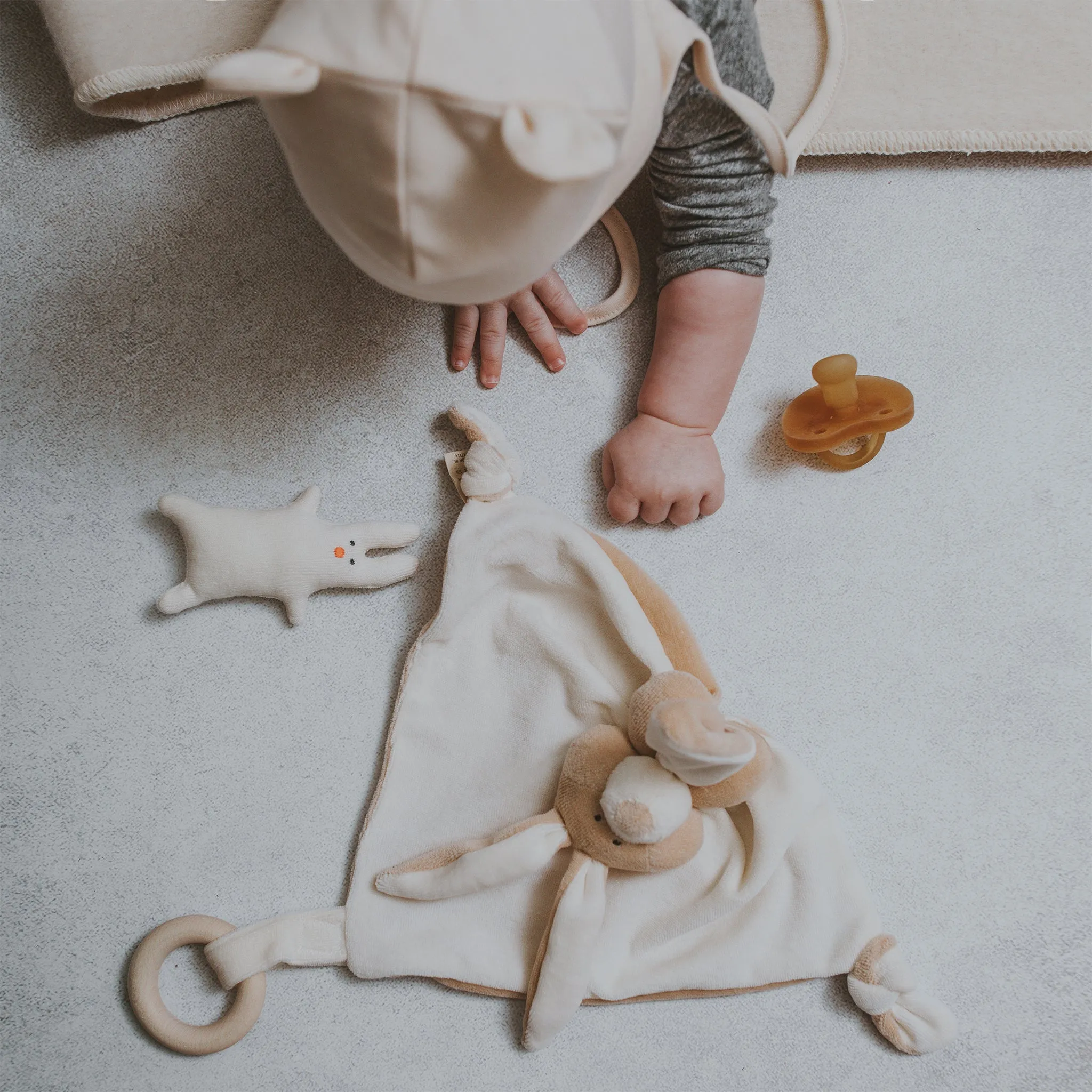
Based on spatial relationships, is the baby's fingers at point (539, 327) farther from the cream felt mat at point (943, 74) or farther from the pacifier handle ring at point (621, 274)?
the cream felt mat at point (943, 74)

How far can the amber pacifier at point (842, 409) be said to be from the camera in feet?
2.04

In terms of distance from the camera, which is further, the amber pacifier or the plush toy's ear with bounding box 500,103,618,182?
the amber pacifier

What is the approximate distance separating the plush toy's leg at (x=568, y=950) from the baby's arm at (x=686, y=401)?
0.79 ft

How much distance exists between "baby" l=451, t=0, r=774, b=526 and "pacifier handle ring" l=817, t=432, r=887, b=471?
0.27ft

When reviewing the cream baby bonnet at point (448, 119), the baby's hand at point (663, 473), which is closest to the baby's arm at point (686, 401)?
the baby's hand at point (663, 473)

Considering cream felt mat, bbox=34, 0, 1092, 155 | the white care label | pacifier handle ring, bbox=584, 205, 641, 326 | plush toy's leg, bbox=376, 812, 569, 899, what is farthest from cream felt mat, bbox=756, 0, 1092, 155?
plush toy's leg, bbox=376, 812, 569, 899

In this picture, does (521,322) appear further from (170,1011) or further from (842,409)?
(170,1011)

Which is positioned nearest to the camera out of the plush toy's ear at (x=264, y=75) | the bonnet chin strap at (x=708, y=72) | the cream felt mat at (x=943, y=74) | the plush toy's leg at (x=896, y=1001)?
the plush toy's ear at (x=264, y=75)

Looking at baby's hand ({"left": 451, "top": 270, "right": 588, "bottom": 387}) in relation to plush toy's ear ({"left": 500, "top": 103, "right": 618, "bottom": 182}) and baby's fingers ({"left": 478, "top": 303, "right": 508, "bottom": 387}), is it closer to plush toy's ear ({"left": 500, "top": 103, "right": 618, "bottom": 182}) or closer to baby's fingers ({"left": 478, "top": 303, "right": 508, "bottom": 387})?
baby's fingers ({"left": 478, "top": 303, "right": 508, "bottom": 387})

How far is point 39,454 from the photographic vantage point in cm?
68

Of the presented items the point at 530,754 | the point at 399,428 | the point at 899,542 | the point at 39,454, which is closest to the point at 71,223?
the point at 39,454

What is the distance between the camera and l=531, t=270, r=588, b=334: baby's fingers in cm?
68

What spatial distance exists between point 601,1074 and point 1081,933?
33 cm

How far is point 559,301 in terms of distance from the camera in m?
0.68
